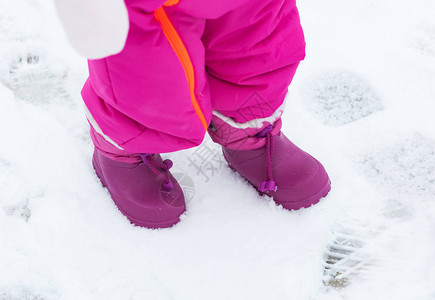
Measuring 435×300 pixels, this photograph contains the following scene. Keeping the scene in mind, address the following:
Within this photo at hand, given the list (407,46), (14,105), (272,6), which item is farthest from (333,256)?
(14,105)

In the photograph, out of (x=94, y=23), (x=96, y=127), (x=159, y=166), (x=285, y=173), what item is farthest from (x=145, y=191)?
(x=94, y=23)

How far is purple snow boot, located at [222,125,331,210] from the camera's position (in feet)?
2.84

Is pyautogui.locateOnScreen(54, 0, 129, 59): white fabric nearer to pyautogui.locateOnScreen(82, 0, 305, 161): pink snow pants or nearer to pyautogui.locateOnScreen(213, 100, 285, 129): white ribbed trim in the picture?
pyautogui.locateOnScreen(82, 0, 305, 161): pink snow pants

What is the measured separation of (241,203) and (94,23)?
595mm

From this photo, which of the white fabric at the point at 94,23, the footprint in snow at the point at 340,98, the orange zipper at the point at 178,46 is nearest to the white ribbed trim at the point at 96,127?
the orange zipper at the point at 178,46

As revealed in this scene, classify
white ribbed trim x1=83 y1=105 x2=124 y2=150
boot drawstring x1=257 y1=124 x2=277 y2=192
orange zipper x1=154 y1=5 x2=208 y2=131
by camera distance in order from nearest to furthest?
orange zipper x1=154 y1=5 x2=208 y2=131 → white ribbed trim x1=83 y1=105 x2=124 y2=150 → boot drawstring x1=257 y1=124 x2=277 y2=192

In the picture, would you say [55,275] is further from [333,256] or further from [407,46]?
[407,46]

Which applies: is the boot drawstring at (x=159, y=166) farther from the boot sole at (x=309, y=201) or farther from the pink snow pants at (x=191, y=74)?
the boot sole at (x=309, y=201)

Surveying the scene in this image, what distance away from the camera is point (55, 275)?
2.54 feet

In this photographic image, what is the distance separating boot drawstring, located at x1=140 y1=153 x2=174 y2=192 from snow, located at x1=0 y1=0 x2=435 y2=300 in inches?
2.7

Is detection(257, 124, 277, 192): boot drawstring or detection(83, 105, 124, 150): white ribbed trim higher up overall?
detection(83, 105, 124, 150): white ribbed trim

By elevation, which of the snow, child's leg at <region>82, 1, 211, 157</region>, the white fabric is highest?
the white fabric

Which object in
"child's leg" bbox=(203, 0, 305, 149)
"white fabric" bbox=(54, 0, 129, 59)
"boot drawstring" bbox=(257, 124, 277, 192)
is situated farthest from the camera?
"boot drawstring" bbox=(257, 124, 277, 192)

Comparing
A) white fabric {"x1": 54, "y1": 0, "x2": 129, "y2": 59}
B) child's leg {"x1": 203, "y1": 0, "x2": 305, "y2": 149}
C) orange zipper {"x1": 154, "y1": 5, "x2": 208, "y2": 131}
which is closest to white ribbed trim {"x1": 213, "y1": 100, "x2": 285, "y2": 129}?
child's leg {"x1": 203, "y1": 0, "x2": 305, "y2": 149}
